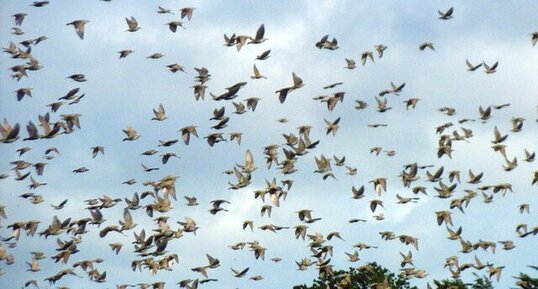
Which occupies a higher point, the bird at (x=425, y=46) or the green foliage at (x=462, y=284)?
the bird at (x=425, y=46)

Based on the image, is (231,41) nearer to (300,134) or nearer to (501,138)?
(300,134)

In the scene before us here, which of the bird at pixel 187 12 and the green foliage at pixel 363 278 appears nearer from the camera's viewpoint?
the bird at pixel 187 12

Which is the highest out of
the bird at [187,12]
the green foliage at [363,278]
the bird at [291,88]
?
the bird at [187,12]

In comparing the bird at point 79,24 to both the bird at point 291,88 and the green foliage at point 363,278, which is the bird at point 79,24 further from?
the green foliage at point 363,278

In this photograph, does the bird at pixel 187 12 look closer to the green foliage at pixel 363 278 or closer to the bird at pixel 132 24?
the bird at pixel 132 24

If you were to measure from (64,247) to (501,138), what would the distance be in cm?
2309

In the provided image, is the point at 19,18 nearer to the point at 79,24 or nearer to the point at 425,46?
the point at 79,24

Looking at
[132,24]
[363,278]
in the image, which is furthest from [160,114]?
[363,278]

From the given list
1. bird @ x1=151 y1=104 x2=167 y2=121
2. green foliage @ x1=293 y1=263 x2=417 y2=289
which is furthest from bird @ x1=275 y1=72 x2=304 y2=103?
green foliage @ x1=293 y1=263 x2=417 y2=289

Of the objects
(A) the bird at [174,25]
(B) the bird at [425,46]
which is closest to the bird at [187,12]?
(A) the bird at [174,25]

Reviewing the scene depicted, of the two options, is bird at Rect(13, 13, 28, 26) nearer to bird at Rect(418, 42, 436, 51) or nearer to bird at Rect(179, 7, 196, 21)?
bird at Rect(179, 7, 196, 21)

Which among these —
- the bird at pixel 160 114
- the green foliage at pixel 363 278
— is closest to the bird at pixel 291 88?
the bird at pixel 160 114

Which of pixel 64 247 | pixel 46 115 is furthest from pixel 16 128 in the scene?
pixel 64 247

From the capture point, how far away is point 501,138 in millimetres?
66688
